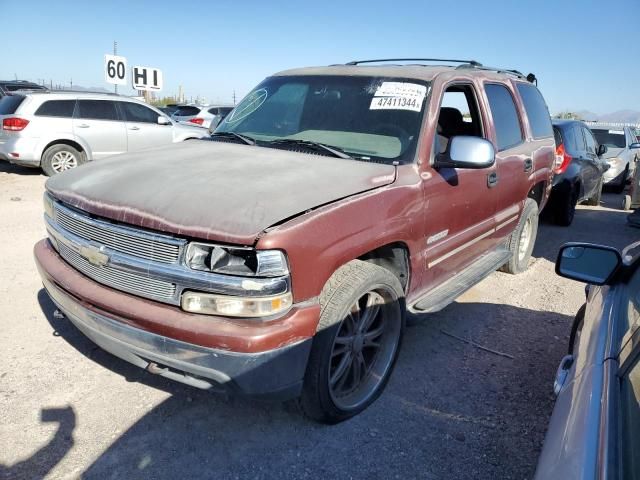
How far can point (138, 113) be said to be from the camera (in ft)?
35.2

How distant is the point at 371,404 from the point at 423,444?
41cm

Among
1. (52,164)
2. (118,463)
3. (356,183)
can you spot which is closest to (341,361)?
(356,183)

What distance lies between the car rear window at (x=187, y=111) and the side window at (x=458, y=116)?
42.5ft

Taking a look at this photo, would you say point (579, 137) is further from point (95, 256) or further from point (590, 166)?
point (95, 256)

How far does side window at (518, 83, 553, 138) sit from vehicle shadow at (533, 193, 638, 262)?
1.70 m

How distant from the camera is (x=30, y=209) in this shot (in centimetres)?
718

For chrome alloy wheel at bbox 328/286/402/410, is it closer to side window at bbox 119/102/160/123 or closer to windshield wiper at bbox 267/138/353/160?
windshield wiper at bbox 267/138/353/160

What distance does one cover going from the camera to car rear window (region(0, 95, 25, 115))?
30.5ft

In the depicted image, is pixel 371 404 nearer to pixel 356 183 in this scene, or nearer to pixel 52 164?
pixel 356 183

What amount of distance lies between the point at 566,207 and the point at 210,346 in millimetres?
7209

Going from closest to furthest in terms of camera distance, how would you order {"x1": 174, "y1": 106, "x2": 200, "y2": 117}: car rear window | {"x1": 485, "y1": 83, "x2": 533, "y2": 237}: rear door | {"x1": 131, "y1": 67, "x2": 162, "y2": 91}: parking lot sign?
{"x1": 485, "y1": 83, "x2": 533, "y2": 237}: rear door
{"x1": 131, "y1": 67, "x2": 162, "y2": 91}: parking lot sign
{"x1": 174, "y1": 106, "x2": 200, "y2": 117}: car rear window

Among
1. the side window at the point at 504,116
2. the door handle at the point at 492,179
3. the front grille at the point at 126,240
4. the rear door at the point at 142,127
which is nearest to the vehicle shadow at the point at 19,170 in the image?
the rear door at the point at 142,127

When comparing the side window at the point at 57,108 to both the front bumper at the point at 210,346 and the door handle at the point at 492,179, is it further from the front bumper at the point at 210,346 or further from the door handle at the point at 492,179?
the door handle at the point at 492,179

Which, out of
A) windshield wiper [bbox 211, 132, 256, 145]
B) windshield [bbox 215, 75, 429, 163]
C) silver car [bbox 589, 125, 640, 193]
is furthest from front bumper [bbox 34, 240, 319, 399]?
silver car [bbox 589, 125, 640, 193]
